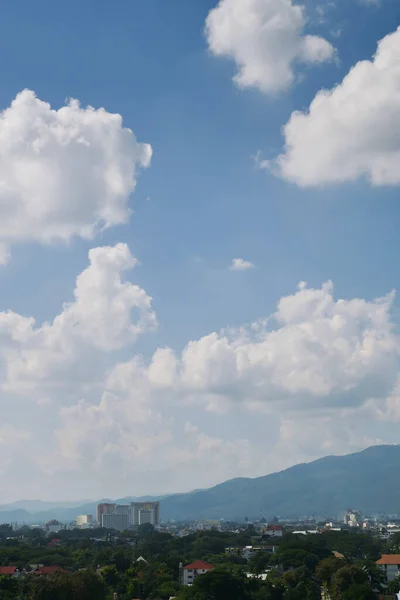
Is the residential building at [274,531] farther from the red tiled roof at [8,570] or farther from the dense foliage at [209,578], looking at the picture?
the red tiled roof at [8,570]

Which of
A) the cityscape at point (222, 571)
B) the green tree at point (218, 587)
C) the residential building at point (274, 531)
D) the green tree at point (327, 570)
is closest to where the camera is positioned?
the green tree at point (218, 587)

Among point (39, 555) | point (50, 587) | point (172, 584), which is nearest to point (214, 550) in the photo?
point (39, 555)

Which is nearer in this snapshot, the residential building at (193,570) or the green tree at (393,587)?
the green tree at (393,587)

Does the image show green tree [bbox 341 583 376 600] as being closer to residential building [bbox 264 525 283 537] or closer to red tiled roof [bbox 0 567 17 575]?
red tiled roof [bbox 0 567 17 575]

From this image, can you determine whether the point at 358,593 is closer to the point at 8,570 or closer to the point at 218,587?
A: the point at 218,587

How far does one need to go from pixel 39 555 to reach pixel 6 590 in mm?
28019

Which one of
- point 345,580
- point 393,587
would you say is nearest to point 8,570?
point 345,580

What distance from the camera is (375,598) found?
4112 cm

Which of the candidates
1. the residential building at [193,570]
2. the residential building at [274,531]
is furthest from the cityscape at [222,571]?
the residential building at [274,531]

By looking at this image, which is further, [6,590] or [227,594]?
[6,590]

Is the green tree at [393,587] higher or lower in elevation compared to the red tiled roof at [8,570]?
lower

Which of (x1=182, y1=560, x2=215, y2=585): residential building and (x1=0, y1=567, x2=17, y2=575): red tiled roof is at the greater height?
(x1=0, y1=567, x2=17, y2=575): red tiled roof

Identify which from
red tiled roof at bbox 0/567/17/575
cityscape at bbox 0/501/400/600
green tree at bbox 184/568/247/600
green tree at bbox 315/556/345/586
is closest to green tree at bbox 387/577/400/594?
cityscape at bbox 0/501/400/600

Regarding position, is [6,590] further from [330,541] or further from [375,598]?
[330,541]
